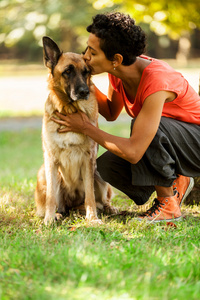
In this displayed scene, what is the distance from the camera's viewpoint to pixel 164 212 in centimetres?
358

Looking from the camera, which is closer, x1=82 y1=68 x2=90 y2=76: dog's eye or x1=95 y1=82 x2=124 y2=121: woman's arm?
x1=82 y1=68 x2=90 y2=76: dog's eye

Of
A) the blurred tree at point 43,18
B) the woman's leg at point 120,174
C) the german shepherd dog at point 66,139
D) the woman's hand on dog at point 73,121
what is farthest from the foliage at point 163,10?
the blurred tree at point 43,18

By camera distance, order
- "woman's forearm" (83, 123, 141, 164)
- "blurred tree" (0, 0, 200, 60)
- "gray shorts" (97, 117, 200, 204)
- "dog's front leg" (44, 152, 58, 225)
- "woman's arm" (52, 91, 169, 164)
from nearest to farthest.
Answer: "woman's arm" (52, 91, 169, 164)
"woman's forearm" (83, 123, 141, 164)
"gray shorts" (97, 117, 200, 204)
"dog's front leg" (44, 152, 58, 225)
"blurred tree" (0, 0, 200, 60)

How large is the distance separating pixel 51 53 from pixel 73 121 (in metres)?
0.66

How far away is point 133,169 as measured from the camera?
3514 mm

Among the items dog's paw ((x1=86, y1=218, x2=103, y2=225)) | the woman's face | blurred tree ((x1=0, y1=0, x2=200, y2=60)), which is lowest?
dog's paw ((x1=86, y1=218, x2=103, y2=225))

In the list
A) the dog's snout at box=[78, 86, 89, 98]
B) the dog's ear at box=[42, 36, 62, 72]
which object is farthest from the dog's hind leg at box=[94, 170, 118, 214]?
the dog's ear at box=[42, 36, 62, 72]

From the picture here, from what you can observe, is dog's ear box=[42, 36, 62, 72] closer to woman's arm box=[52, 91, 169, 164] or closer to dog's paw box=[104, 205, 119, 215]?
woman's arm box=[52, 91, 169, 164]

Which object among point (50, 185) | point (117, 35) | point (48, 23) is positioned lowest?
point (50, 185)

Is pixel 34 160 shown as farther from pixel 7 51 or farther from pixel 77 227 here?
pixel 7 51

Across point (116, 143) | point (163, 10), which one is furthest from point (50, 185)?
point (163, 10)

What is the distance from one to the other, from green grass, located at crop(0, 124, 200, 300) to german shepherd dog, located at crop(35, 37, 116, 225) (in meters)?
0.24

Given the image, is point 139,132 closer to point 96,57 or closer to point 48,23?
point 96,57

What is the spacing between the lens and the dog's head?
353cm
